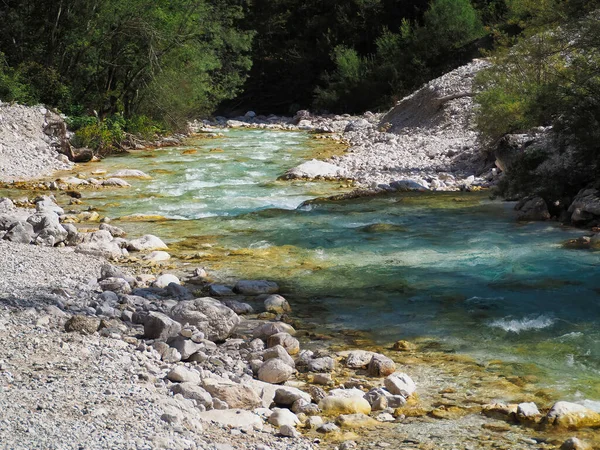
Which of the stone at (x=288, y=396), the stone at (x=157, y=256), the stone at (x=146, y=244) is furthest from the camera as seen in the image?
the stone at (x=146, y=244)

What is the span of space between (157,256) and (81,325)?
11.6 ft

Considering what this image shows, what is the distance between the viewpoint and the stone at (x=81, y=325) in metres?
6.23

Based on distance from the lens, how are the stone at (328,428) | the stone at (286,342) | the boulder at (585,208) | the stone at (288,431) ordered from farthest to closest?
the boulder at (585,208) → the stone at (286,342) → the stone at (328,428) → the stone at (288,431)

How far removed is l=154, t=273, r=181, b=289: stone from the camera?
8.38 m

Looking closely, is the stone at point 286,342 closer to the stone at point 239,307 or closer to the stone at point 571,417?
the stone at point 239,307

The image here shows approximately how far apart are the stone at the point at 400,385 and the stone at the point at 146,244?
204 inches

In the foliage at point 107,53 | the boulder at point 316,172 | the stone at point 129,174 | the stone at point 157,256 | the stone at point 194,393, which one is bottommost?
the stone at point 129,174

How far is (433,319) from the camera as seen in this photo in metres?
7.45

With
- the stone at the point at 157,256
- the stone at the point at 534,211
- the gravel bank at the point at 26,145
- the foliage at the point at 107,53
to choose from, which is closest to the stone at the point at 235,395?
the stone at the point at 157,256

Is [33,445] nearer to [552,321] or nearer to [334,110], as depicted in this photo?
[552,321]

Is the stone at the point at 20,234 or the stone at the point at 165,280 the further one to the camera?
the stone at the point at 20,234

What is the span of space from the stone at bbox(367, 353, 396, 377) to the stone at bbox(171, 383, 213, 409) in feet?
4.69

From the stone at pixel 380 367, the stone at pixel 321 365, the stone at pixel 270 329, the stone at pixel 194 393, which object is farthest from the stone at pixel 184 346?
the stone at pixel 380 367

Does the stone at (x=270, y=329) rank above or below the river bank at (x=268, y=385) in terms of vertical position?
below
